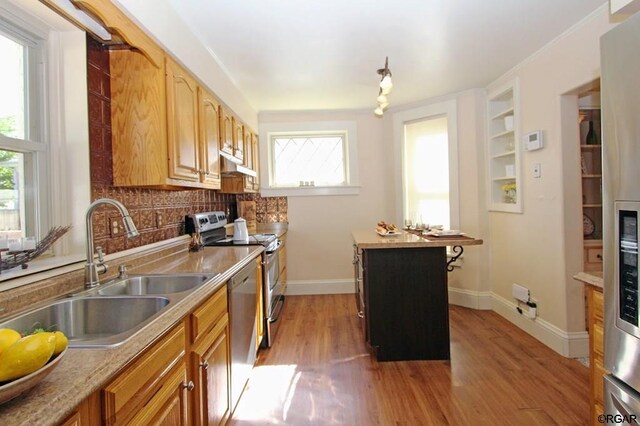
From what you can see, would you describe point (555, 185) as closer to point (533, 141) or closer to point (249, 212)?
point (533, 141)

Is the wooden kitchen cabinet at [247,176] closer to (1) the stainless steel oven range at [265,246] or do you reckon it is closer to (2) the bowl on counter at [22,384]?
(1) the stainless steel oven range at [265,246]

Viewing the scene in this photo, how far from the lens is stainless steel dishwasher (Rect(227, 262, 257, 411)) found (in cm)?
185

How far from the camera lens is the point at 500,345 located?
278 cm

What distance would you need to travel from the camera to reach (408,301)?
99.7 inches

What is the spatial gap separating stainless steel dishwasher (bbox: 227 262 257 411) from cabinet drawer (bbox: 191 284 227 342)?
4.6 inches

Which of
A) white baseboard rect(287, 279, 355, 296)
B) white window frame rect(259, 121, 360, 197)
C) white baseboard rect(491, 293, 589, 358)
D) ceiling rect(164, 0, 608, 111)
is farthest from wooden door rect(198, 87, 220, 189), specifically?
white baseboard rect(491, 293, 589, 358)

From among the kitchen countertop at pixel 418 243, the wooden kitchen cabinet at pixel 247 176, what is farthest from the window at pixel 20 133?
the kitchen countertop at pixel 418 243

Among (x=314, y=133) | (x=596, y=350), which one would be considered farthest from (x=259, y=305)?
(x=314, y=133)

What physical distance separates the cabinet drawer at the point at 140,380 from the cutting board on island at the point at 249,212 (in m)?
2.98

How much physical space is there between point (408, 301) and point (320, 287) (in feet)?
6.79

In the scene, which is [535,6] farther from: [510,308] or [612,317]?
[510,308]

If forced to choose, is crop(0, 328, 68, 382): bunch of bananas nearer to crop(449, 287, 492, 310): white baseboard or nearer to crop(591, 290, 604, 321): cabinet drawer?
crop(591, 290, 604, 321): cabinet drawer

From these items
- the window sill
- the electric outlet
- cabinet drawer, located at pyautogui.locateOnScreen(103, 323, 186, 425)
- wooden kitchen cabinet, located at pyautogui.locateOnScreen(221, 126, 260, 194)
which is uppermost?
wooden kitchen cabinet, located at pyautogui.locateOnScreen(221, 126, 260, 194)

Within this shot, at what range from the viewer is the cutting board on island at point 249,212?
4.14m
